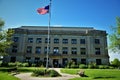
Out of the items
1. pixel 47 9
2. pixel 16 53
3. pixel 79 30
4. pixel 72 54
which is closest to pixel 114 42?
pixel 47 9

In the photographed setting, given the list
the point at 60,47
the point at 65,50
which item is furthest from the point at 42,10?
the point at 65,50

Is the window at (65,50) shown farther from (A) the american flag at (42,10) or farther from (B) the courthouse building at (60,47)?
(A) the american flag at (42,10)

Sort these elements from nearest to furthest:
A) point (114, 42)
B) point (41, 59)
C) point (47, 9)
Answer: point (47, 9)
point (114, 42)
point (41, 59)

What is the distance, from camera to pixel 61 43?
48.9 m

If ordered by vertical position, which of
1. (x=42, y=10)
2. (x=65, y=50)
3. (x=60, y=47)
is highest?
(x=42, y=10)

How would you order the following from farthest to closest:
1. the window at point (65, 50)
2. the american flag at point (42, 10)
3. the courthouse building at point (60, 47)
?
the window at point (65, 50), the courthouse building at point (60, 47), the american flag at point (42, 10)

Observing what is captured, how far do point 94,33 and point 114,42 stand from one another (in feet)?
63.1

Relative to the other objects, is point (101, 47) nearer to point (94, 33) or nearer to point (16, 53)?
point (94, 33)

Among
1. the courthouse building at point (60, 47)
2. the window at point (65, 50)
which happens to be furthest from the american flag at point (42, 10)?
the window at point (65, 50)

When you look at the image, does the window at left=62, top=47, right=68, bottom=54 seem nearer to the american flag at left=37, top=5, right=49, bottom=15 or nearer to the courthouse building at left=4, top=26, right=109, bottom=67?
the courthouse building at left=4, top=26, right=109, bottom=67

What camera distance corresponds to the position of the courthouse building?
4716cm

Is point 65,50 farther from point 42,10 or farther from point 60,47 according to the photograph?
point 42,10

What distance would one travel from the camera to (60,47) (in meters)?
48.4

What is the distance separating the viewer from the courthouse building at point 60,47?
47156 millimetres
